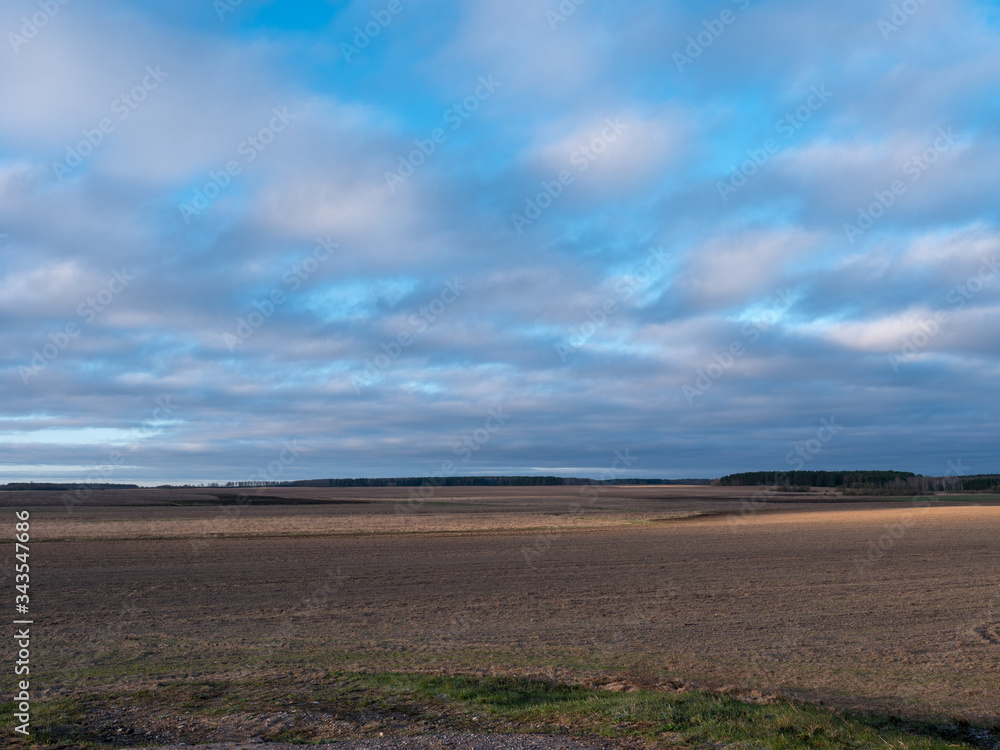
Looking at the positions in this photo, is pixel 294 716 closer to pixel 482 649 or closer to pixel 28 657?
pixel 482 649

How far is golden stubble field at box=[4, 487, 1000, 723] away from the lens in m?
12.6

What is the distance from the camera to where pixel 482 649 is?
47.4 ft

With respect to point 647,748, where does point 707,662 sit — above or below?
below

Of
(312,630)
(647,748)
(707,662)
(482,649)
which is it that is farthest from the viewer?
(312,630)

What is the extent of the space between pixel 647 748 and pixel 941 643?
425 inches

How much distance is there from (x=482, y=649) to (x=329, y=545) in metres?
24.1

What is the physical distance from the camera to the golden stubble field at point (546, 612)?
12.6m

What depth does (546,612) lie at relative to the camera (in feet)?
62.1

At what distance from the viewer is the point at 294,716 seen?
9250mm

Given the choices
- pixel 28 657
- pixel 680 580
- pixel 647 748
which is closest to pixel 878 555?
pixel 680 580

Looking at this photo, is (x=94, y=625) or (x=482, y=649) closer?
(x=482, y=649)

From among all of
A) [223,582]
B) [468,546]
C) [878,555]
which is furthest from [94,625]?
[878,555]

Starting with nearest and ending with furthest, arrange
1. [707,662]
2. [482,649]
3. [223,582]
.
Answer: [707,662], [482,649], [223,582]

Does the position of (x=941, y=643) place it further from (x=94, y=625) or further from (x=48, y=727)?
(x=94, y=625)
